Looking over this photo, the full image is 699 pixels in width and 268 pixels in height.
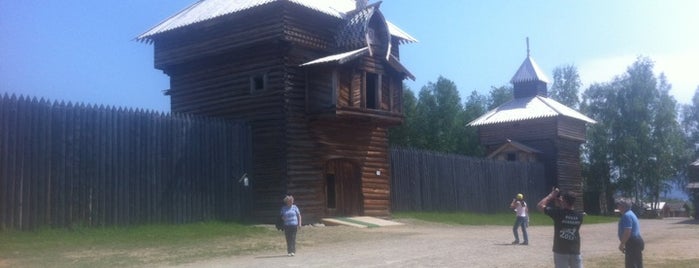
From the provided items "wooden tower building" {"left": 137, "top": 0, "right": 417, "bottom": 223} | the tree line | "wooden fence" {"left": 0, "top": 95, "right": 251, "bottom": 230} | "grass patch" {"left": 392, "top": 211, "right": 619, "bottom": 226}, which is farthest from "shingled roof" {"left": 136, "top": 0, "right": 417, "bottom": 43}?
the tree line

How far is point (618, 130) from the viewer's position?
2363 inches

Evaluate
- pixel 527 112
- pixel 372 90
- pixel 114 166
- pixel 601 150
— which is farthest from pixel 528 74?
pixel 114 166

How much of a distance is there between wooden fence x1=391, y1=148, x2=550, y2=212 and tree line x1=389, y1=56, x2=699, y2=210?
14.1 metres

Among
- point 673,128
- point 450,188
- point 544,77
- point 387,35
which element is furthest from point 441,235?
point 673,128

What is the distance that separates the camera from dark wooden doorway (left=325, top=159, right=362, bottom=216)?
89.7 feet

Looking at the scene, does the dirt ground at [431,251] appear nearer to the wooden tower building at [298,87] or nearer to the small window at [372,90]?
the wooden tower building at [298,87]

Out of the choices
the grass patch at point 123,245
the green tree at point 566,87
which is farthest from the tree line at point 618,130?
the grass patch at point 123,245

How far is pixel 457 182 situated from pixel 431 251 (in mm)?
19487

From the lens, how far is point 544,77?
4988cm

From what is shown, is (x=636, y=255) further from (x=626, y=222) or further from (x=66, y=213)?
(x=66, y=213)

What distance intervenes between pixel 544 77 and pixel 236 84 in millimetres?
28743

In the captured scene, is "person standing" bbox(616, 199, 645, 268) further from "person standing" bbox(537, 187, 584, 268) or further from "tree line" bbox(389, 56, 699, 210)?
"tree line" bbox(389, 56, 699, 210)

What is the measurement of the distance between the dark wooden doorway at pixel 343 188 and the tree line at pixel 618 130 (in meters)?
30.1

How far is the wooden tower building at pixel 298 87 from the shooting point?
25.5m
